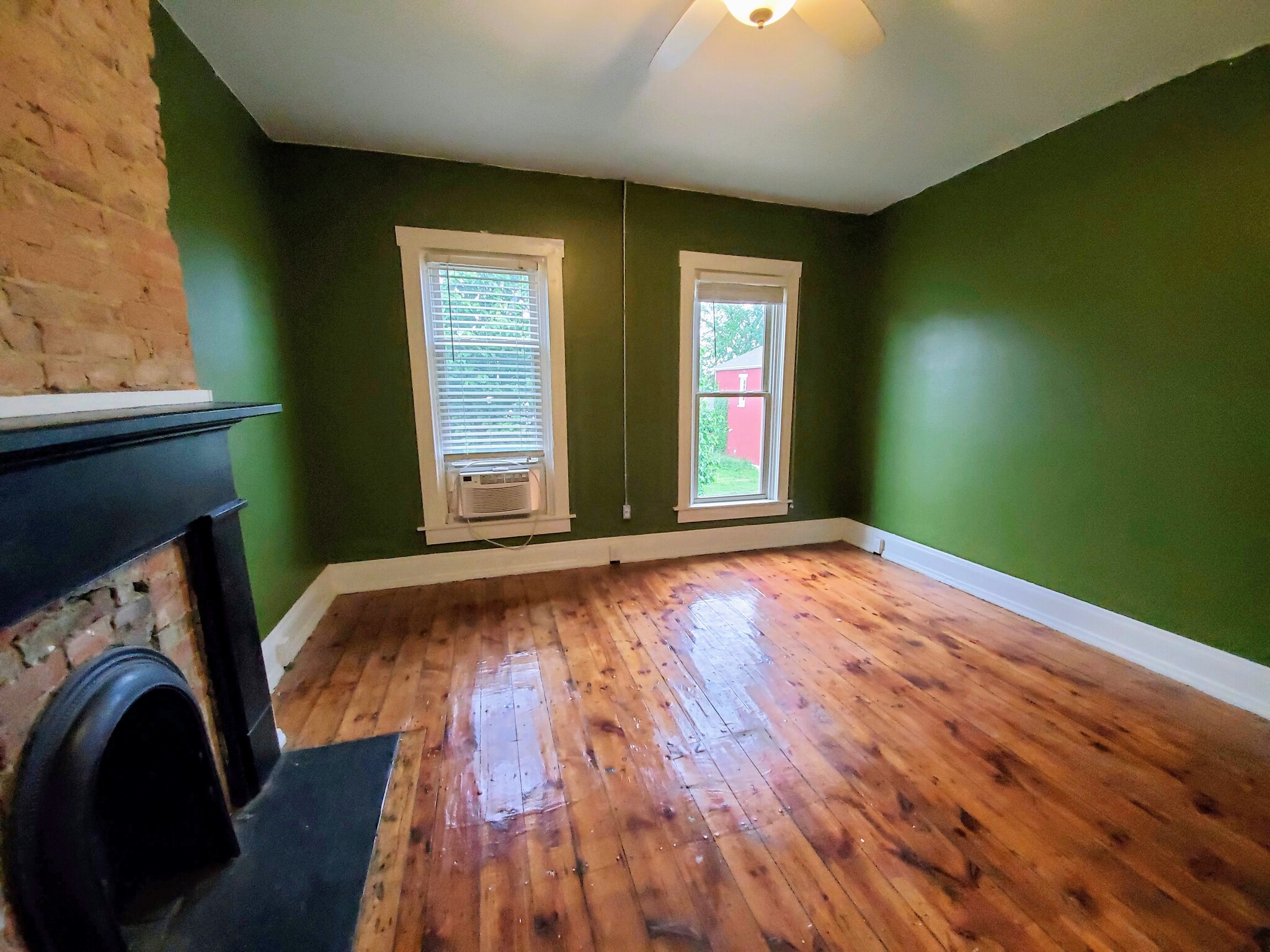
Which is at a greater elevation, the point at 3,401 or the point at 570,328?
the point at 570,328

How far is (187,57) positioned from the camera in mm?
1768

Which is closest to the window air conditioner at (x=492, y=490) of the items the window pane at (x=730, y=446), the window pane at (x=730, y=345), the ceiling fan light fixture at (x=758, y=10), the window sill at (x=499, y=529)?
the window sill at (x=499, y=529)

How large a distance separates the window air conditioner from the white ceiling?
183 centimetres

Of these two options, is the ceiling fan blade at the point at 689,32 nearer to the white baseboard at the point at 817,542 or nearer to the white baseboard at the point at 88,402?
the white baseboard at the point at 88,402

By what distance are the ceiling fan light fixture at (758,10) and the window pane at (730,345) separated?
204cm

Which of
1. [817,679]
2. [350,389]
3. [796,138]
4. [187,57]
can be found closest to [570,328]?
[350,389]

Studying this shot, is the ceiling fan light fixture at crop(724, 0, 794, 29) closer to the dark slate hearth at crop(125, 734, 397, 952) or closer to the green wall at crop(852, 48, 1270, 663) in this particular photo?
the green wall at crop(852, 48, 1270, 663)

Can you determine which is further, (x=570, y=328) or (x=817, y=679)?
(x=570, y=328)

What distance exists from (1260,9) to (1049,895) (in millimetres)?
2900

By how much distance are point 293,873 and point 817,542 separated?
3.68 metres

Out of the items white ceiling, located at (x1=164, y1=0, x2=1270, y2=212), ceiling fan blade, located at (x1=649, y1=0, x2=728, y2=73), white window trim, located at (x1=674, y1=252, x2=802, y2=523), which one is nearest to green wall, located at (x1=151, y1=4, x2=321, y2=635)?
white ceiling, located at (x1=164, y1=0, x2=1270, y2=212)

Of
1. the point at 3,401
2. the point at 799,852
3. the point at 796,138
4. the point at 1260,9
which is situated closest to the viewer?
the point at 3,401

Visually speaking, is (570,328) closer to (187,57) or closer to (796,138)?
(796,138)

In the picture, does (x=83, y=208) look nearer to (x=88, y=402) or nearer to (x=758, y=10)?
(x=88, y=402)
